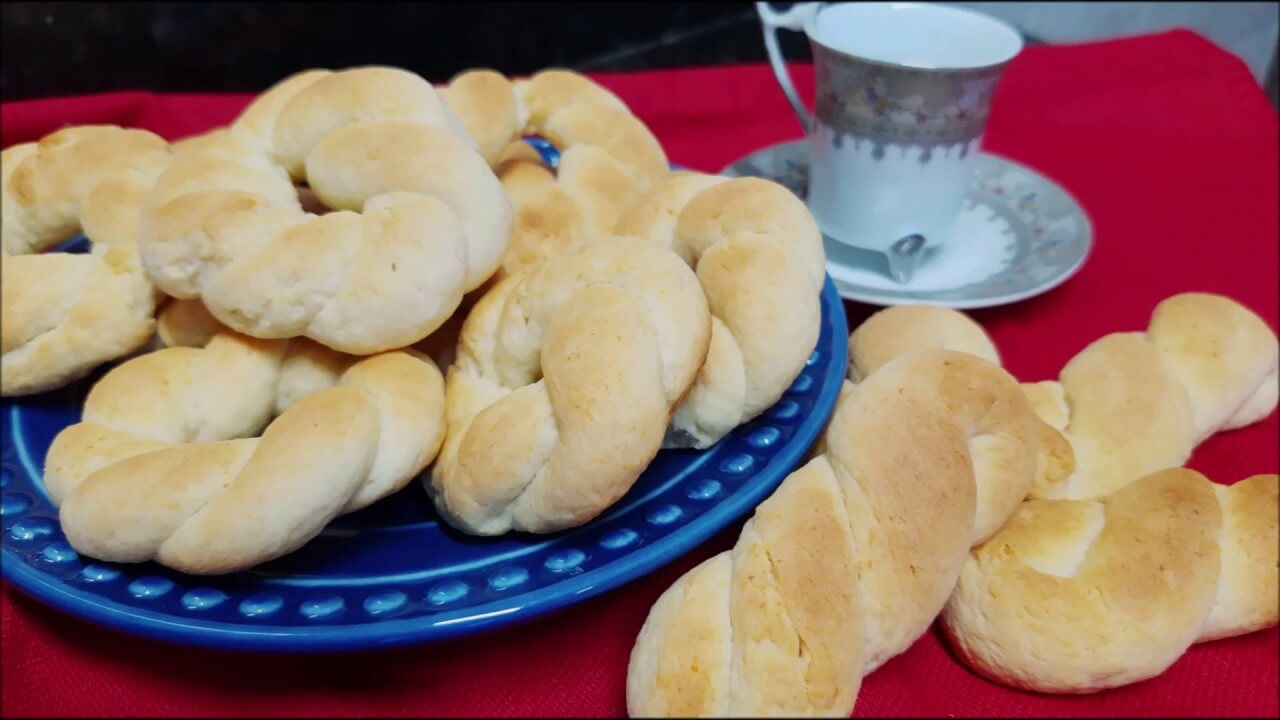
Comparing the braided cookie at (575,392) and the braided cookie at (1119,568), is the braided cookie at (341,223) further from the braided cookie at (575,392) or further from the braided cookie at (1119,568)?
the braided cookie at (1119,568)

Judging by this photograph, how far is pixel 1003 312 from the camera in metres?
0.86

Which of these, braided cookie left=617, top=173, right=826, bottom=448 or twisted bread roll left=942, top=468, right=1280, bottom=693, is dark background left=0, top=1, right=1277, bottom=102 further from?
twisted bread roll left=942, top=468, right=1280, bottom=693

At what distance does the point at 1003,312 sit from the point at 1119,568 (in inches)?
16.7

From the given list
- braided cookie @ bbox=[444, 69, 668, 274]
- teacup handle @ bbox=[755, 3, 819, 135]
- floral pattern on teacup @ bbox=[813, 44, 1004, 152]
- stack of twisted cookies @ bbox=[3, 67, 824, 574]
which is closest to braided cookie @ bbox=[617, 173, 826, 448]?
stack of twisted cookies @ bbox=[3, 67, 824, 574]

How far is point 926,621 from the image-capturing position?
1.52ft

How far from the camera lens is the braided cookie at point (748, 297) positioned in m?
0.56

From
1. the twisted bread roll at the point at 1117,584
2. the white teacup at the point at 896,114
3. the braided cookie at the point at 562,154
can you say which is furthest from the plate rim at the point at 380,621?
the white teacup at the point at 896,114

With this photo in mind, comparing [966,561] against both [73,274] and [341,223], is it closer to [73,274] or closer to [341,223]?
[341,223]

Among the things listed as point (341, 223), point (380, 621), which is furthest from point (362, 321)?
point (380, 621)

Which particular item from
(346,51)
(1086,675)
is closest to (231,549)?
(1086,675)

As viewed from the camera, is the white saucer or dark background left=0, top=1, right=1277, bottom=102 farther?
dark background left=0, top=1, right=1277, bottom=102

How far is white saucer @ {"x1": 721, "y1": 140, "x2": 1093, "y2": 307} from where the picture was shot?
81 cm

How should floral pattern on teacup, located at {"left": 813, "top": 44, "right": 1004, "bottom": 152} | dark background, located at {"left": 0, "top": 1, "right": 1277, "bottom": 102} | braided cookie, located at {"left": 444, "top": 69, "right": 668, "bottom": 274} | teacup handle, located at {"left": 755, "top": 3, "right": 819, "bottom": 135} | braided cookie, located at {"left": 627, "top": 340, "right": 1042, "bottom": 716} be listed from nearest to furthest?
1. braided cookie, located at {"left": 627, "top": 340, "right": 1042, "bottom": 716}
2. braided cookie, located at {"left": 444, "top": 69, "right": 668, "bottom": 274}
3. floral pattern on teacup, located at {"left": 813, "top": 44, "right": 1004, "bottom": 152}
4. teacup handle, located at {"left": 755, "top": 3, "right": 819, "bottom": 135}
5. dark background, located at {"left": 0, "top": 1, "right": 1277, "bottom": 102}

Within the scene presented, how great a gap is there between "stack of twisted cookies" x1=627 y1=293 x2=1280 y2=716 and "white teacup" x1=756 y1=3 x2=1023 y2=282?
1.13 ft
